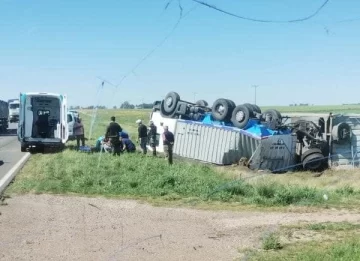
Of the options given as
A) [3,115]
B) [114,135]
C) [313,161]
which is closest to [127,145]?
[114,135]

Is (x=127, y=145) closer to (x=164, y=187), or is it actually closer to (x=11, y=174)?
(x=11, y=174)

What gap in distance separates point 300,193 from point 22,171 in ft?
28.4

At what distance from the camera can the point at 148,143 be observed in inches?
944

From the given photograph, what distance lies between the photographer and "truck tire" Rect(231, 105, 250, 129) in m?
20.7

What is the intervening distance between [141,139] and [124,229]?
13600 millimetres

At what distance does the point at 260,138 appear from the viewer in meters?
19.6

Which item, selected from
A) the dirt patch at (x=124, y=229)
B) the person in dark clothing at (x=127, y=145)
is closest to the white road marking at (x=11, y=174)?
the dirt patch at (x=124, y=229)

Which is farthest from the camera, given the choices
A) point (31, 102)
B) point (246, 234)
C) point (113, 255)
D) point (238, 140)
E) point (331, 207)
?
point (31, 102)

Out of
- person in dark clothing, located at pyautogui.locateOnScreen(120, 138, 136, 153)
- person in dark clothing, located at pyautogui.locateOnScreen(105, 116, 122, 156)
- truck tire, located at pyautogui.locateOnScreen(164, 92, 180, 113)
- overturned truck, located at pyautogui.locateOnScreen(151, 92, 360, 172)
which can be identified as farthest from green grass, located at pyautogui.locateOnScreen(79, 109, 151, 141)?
overturned truck, located at pyautogui.locateOnScreen(151, 92, 360, 172)

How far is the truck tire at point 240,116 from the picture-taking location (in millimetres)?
20719

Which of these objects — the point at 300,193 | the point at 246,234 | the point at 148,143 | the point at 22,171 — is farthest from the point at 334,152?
the point at 246,234

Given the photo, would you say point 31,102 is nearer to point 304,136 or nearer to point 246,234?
point 304,136

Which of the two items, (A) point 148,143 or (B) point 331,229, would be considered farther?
(A) point 148,143

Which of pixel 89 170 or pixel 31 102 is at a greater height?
pixel 31 102
